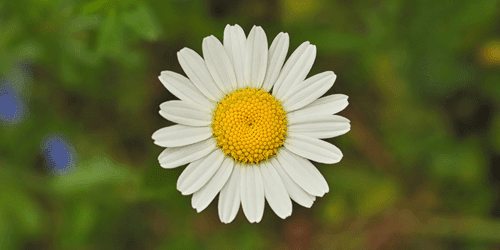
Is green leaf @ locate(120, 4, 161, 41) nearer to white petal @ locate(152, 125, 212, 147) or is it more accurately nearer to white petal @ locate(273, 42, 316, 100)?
white petal @ locate(152, 125, 212, 147)

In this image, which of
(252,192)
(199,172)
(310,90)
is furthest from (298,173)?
(199,172)

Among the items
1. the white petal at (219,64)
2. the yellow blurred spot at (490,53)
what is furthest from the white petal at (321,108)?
A: the yellow blurred spot at (490,53)

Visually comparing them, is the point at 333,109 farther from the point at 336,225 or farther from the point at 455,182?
the point at 455,182

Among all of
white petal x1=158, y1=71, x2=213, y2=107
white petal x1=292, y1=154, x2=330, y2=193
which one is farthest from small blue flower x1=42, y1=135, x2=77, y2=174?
white petal x1=292, y1=154, x2=330, y2=193

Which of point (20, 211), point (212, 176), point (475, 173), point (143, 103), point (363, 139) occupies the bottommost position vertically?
point (212, 176)

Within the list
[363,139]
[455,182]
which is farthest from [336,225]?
[455,182]
